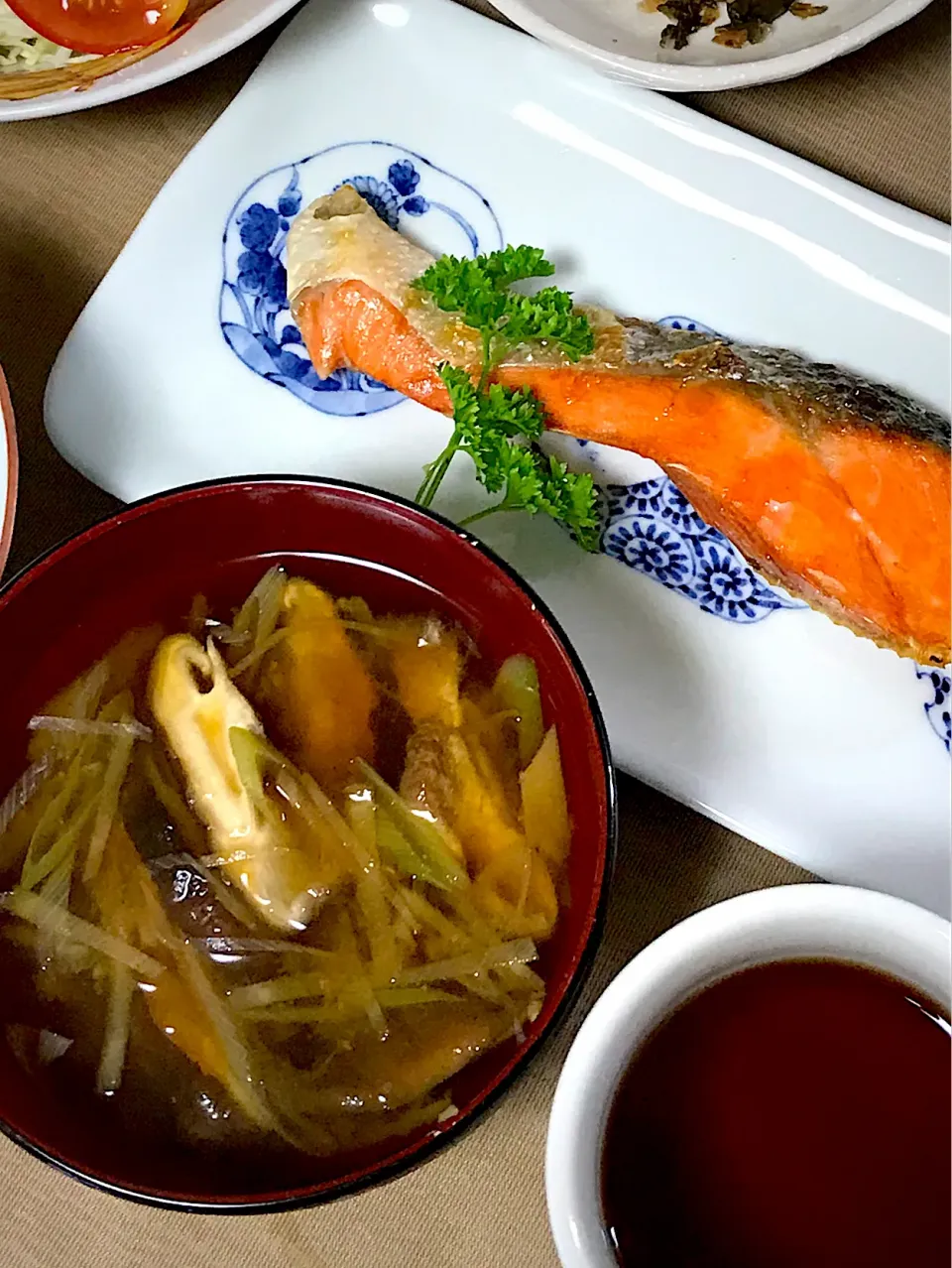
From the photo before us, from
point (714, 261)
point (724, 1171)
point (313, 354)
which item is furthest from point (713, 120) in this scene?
point (724, 1171)

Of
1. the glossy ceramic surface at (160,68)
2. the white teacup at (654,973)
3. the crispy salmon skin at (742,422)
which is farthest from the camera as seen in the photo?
the glossy ceramic surface at (160,68)

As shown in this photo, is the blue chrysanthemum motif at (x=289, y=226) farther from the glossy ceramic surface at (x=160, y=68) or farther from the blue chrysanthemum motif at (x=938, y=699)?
the blue chrysanthemum motif at (x=938, y=699)

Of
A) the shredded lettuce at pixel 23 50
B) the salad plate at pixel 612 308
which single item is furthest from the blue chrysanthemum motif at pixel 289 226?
the shredded lettuce at pixel 23 50

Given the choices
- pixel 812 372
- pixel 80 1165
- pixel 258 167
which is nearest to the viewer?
pixel 80 1165

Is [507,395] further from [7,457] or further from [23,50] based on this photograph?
[23,50]

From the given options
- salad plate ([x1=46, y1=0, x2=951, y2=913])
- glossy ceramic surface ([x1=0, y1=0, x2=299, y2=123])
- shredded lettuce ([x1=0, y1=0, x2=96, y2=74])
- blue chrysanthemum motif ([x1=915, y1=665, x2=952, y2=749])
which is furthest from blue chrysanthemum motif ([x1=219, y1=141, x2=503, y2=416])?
blue chrysanthemum motif ([x1=915, y1=665, x2=952, y2=749])

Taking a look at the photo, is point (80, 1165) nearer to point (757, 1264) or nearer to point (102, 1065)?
point (102, 1065)
